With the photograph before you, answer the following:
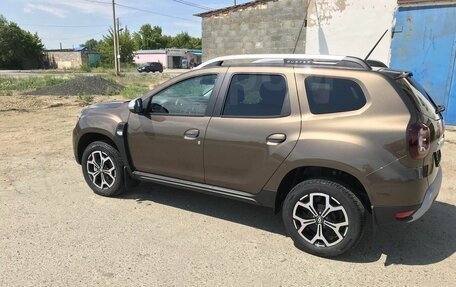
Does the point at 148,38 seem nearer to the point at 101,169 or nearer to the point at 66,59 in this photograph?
the point at 66,59

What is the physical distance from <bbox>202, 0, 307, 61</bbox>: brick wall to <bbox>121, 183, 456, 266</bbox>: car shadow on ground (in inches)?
283

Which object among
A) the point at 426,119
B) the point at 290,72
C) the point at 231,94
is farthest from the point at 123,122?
Result: the point at 426,119

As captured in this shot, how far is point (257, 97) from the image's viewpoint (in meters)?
3.89

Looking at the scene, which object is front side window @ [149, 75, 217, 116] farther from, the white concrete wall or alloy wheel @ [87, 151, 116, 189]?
the white concrete wall

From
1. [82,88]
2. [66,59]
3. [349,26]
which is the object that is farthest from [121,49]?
[349,26]

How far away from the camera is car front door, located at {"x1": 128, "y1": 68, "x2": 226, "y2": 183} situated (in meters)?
4.15

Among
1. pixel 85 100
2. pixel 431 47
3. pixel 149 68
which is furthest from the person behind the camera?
pixel 149 68

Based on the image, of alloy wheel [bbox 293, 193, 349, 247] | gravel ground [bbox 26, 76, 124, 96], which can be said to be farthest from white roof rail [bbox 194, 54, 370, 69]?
gravel ground [bbox 26, 76, 124, 96]

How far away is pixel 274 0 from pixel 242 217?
8.22 meters

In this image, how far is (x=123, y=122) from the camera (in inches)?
185

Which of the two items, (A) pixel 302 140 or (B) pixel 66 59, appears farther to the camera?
(B) pixel 66 59

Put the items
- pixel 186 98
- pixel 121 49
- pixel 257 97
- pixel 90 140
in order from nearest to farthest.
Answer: pixel 257 97, pixel 186 98, pixel 90 140, pixel 121 49

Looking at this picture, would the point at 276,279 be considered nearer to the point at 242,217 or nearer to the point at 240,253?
the point at 240,253

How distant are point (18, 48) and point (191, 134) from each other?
71.8 metres
